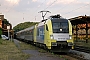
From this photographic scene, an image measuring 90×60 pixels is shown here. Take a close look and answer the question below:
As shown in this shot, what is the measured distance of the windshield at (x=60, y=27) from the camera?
20.0 m


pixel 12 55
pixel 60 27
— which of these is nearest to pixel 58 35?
pixel 60 27

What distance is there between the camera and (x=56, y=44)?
19.2m

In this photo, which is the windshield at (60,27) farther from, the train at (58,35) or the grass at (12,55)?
the grass at (12,55)

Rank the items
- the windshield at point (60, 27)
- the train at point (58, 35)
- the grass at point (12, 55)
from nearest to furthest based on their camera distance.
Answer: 1. the grass at point (12, 55)
2. the train at point (58, 35)
3. the windshield at point (60, 27)

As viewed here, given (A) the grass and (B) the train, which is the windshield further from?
(A) the grass

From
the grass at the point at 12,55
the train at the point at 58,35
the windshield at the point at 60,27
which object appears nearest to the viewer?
the grass at the point at 12,55

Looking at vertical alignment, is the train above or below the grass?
above

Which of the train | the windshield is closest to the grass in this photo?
the train

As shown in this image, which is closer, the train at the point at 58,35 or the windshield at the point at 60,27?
the train at the point at 58,35

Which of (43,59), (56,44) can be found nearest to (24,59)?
(43,59)

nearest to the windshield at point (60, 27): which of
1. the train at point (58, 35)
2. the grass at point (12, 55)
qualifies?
the train at point (58, 35)

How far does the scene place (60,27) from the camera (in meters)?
20.2

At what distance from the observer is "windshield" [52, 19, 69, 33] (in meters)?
20.0

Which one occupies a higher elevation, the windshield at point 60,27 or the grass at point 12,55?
the windshield at point 60,27
